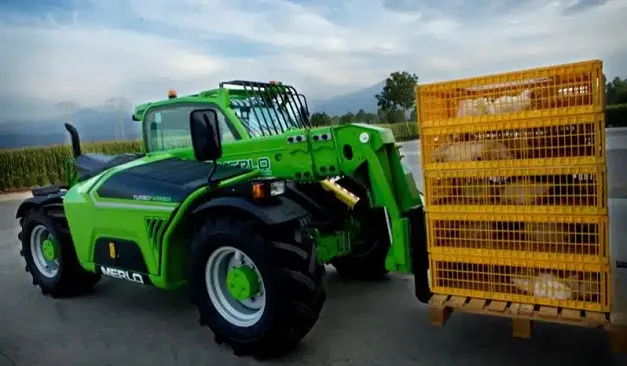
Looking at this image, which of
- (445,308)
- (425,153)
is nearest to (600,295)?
(445,308)

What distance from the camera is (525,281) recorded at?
3.30m

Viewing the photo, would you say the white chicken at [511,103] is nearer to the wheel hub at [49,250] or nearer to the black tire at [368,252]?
the black tire at [368,252]

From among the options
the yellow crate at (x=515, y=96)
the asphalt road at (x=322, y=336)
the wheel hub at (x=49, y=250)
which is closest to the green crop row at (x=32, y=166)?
the wheel hub at (x=49, y=250)

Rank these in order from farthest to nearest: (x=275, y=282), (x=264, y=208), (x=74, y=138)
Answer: (x=74, y=138)
(x=264, y=208)
(x=275, y=282)

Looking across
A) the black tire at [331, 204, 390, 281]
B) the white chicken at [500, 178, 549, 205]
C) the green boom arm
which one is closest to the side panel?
the green boom arm

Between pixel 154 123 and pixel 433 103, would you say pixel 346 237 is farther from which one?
pixel 154 123

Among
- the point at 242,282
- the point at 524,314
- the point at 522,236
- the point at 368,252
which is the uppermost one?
the point at 522,236

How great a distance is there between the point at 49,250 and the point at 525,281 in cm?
463

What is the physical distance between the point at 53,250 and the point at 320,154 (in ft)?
10.3

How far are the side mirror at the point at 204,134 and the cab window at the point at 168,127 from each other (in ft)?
3.57

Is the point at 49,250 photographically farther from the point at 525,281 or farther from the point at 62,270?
the point at 525,281

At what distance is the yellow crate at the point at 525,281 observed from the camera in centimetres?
310

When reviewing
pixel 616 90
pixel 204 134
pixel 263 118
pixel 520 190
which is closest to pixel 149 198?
pixel 204 134

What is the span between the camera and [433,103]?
3.51 m
